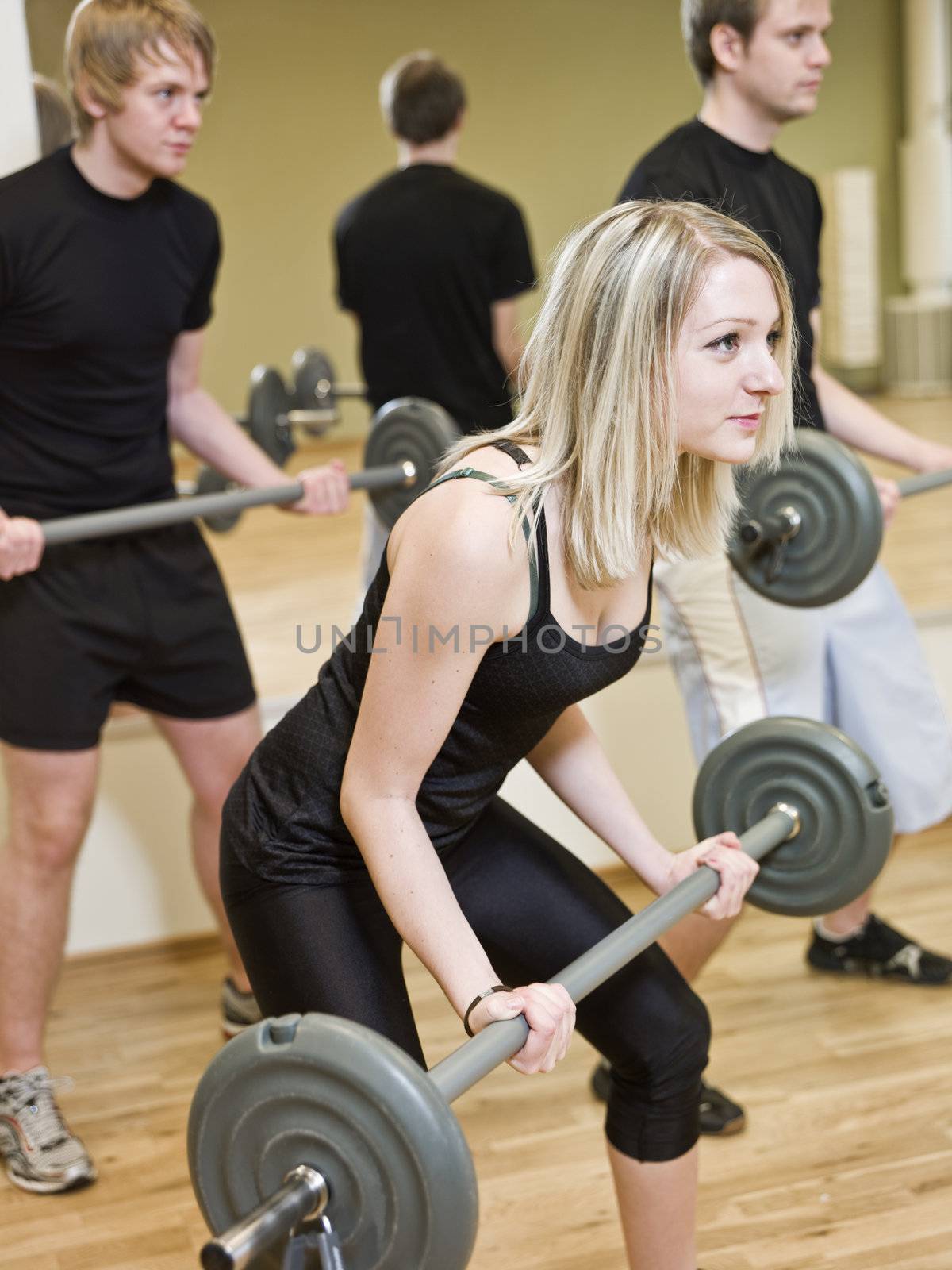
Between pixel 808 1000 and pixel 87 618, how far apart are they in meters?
1.31

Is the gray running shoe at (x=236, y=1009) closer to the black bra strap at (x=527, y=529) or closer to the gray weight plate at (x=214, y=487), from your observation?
the gray weight plate at (x=214, y=487)

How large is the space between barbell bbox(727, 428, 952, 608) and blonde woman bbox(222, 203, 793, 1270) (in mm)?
513

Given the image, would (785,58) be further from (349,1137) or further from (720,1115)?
(349,1137)

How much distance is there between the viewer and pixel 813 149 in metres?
6.92

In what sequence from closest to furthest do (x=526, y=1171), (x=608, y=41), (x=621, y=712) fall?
(x=526, y=1171) → (x=621, y=712) → (x=608, y=41)

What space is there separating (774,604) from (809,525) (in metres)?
0.15

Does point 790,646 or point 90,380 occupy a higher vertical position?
point 90,380

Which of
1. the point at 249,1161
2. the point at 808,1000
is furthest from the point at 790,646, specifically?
the point at 249,1161

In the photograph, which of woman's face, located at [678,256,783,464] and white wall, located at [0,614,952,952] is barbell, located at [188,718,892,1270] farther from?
white wall, located at [0,614,952,952]

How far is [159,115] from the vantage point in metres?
1.96

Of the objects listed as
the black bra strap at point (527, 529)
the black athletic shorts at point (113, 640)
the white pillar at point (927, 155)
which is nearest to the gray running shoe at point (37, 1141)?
the black athletic shorts at point (113, 640)

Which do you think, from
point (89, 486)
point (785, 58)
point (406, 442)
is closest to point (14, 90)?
point (89, 486)

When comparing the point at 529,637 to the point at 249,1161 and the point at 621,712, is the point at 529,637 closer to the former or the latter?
the point at 249,1161

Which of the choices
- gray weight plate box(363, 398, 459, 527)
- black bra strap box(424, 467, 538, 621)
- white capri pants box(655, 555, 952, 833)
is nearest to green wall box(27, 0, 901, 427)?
gray weight plate box(363, 398, 459, 527)
